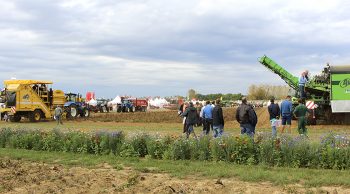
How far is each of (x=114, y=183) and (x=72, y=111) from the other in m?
32.7

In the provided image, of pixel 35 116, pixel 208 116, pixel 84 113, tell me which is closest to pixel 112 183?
pixel 208 116

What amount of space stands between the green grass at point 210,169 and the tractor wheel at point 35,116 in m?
23.3

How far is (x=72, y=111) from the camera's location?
41.7 m

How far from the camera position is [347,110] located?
2791 centimetres

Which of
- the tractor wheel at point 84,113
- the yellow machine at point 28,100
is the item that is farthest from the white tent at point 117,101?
the yellow machine at point 28,100

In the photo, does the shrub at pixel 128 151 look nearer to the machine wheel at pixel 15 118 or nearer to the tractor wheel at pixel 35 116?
the tractor wheel at pixel 35 116

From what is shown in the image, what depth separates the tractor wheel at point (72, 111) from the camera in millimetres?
41281

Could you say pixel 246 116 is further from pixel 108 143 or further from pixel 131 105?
pixel 131 105

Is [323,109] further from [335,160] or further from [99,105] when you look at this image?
[99,105]

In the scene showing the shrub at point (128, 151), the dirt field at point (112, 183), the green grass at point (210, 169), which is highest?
the shrub at point (128, 151)

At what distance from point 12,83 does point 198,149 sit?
28228mm

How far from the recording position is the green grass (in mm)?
9898

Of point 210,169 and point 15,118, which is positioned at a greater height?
point 15,118

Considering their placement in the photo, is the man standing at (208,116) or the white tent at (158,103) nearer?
the man standing at (208,116)
